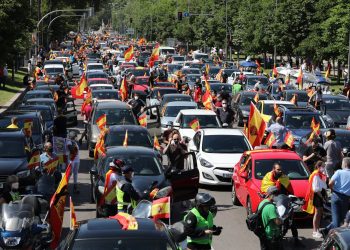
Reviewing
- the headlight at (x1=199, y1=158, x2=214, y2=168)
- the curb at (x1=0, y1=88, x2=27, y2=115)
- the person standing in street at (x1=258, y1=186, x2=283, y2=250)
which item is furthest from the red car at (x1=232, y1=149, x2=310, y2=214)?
the curb at (x1=0, y1=88, x2=27, y2=115)

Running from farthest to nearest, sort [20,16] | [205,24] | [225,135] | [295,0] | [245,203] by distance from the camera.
A: [205,24] < [295,0] < [20,16] < [225,135] < [245,203]

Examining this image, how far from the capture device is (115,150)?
1902 centimetres

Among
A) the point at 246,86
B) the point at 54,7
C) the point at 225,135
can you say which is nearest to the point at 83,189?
the point at 225,135

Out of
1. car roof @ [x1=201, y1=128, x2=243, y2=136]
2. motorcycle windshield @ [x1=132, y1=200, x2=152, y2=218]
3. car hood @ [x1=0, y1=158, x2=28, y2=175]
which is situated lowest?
car hood @ [x1=0, y1=158, x2=28, y2=175]

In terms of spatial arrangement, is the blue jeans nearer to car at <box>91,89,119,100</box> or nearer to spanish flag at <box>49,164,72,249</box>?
spanish flag at <box>49,164,72,249</box>

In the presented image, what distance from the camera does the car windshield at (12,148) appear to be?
20.3 m

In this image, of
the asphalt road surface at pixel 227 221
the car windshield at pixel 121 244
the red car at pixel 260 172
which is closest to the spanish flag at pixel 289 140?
the asphalt road surface at pixel 227 221

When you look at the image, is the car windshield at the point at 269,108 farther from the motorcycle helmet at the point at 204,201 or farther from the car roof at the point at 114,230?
the car roof at the point at 114,230

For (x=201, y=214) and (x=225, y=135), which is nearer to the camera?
(x=201, y=214)

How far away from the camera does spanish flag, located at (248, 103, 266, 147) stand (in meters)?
23.9

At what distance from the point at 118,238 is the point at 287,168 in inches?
380

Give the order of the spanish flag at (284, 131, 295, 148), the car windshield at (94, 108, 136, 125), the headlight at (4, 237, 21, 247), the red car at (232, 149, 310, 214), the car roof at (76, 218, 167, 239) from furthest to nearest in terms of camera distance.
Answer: the car windshield at (94, 108, 136, 125)
the spanish flag at (284, 131, 295, 148)
the red car at (232, 149, 310, 214)
the headlight at (4, 237, 21, 247)
the car roof at (76, 218, 167, 239)

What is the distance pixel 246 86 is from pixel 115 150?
101 feet

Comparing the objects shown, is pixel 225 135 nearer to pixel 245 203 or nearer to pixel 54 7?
pixel 245 203
